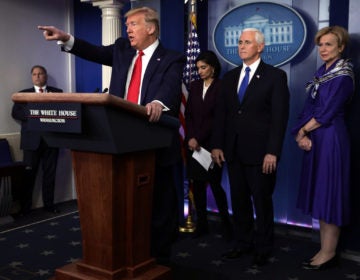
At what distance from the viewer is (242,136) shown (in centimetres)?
285

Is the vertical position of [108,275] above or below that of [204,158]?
below

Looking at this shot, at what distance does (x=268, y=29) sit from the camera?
3.78m

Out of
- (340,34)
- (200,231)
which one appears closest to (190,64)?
(340,34)

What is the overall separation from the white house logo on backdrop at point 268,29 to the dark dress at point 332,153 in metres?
0.92

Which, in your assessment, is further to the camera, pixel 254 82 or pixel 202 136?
pixel 202 136

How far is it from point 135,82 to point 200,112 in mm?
1453

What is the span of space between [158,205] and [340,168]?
1.26 metres

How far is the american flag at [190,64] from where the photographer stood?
12.0 ft

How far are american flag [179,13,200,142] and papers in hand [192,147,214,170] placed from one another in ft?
0.88

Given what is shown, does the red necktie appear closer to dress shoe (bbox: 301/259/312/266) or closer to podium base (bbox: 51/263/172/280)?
podium base (bbox: 51/263/172/280)

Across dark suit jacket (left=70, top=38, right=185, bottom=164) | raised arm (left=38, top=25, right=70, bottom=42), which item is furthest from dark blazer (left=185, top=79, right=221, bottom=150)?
raised arm (left=38, top=25, right=70, bottom=42)

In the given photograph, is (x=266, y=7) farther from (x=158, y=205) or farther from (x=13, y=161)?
(x=13, y=161)

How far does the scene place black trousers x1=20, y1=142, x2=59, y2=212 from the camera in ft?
14.4

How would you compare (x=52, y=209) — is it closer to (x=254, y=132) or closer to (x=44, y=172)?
(x=44, y=172)
